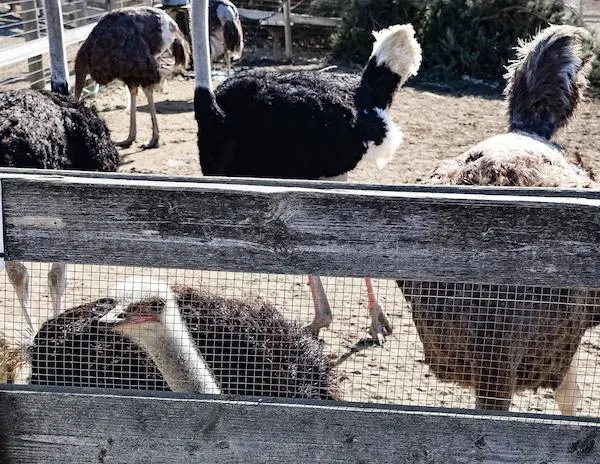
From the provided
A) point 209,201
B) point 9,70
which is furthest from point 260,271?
point 9,70

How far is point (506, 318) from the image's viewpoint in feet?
7.93

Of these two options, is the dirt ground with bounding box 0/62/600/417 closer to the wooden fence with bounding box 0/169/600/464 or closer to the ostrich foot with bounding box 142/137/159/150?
the ostrich foot with bounding box 142/137/159/150

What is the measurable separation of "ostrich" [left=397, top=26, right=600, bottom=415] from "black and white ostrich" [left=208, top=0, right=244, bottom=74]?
312 inches

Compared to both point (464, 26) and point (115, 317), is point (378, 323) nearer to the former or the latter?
point (115, 317)

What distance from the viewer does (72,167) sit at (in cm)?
410

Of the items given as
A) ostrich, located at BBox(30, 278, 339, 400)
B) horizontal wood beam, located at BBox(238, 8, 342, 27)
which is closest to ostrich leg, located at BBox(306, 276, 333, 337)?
ostrich, located at BBox(30, 278, 339, 400)

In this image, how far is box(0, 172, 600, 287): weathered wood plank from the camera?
1.67m

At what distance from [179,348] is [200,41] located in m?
A: 2.97

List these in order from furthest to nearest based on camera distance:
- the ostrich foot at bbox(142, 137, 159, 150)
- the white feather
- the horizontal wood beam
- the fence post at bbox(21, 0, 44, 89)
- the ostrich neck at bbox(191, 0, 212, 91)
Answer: the horizontal wood beam < the fence post at bbox(21, 0, 44, 89) < the ostrich foot at bbox(142, 137, 159, 150) < the white feather < the ostrich neck at bbox(191, 0, 212, 91)

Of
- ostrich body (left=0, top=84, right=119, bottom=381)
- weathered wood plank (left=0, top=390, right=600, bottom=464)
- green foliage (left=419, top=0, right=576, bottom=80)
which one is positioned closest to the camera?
weathered wood plank (left=0, top=390, right=600, bottom=464)

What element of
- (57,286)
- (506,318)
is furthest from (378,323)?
(506,318)

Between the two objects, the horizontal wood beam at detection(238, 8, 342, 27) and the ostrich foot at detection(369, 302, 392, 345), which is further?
the horizontal wood beam at detection(238, 8, 342, 27)

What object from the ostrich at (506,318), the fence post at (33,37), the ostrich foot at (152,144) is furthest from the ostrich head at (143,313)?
the fence post at (33,37)

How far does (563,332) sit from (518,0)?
31.9 feet
